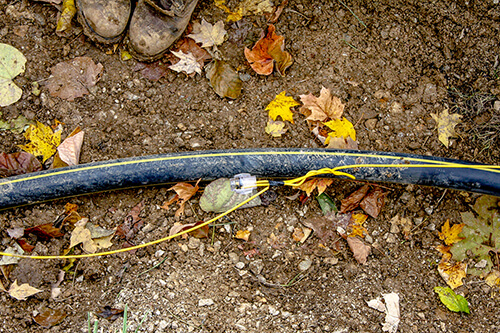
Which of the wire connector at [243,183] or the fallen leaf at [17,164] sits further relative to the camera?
the fallen leaf at [17,164]

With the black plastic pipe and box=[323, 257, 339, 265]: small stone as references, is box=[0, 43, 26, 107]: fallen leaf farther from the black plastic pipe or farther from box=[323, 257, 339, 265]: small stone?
box=[323, 257, 339, 265]: small stone

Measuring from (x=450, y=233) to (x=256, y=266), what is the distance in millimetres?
1225

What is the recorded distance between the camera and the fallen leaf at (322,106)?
2.37 m

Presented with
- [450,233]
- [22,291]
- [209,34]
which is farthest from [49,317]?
[450,233]

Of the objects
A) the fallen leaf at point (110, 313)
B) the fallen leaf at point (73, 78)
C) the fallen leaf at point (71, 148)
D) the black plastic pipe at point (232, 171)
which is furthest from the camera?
the fallen leaf at point (73, 78)

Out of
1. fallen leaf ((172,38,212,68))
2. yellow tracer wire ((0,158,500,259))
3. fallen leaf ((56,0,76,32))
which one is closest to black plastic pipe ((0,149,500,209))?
yellow tracer wire ((0,158,500,259))

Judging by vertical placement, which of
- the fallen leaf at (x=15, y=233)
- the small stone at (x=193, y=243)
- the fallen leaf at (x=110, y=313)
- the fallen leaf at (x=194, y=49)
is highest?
the fallen leaf at (x=194, y=49)

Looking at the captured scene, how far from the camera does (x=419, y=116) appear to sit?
2449 millimetres

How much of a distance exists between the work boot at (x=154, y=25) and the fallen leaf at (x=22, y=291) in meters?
1.55

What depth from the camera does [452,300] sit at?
2133mm

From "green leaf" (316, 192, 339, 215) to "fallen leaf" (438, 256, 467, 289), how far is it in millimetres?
709

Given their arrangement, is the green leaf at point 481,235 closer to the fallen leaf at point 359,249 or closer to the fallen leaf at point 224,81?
the fallen leaf at point 359,249

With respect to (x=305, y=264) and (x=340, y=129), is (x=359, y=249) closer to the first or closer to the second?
(x=305, y=264)

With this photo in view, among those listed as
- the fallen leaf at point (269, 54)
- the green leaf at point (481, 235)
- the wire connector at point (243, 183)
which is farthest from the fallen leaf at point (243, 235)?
the green leaf at point (481, 235)
